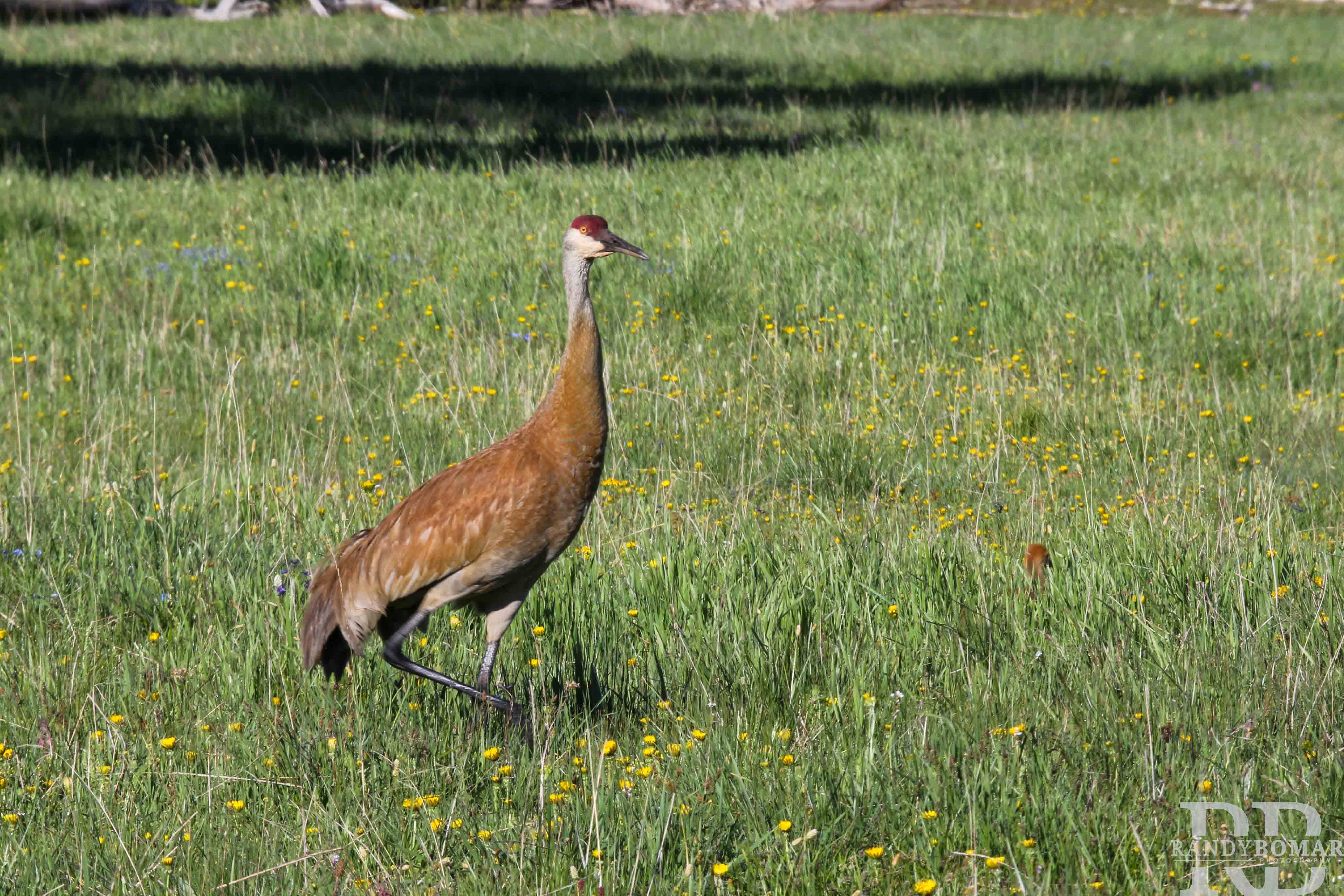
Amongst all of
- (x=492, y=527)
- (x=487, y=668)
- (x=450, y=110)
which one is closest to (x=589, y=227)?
(x=492, y=527)

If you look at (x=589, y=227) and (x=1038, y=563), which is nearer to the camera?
(x=589, y=227)

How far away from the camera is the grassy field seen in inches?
114

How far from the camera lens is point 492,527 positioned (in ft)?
11.3

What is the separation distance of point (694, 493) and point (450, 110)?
925 centimetres

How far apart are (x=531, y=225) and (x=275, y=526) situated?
4768mm

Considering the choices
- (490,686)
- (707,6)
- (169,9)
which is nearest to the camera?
(490,686)

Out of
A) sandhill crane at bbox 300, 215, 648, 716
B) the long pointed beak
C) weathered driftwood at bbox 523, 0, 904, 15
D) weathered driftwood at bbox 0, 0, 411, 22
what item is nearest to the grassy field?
sandhill crane at bbox 300, 215, 648, 716

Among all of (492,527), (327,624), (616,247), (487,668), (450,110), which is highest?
(616,247)

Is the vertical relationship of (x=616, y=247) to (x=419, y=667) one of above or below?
above

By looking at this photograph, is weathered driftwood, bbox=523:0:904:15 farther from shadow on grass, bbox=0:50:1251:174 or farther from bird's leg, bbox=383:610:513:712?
bird's leg, bbox=383:610:513:712

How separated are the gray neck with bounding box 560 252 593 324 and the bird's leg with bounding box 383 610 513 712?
3.19ft

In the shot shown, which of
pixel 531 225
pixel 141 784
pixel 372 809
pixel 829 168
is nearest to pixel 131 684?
pixel 141 784

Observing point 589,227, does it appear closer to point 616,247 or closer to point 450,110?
point 616,247

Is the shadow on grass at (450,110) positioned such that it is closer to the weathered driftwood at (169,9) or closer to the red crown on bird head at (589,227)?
the weathered driftwood at (169,9)
